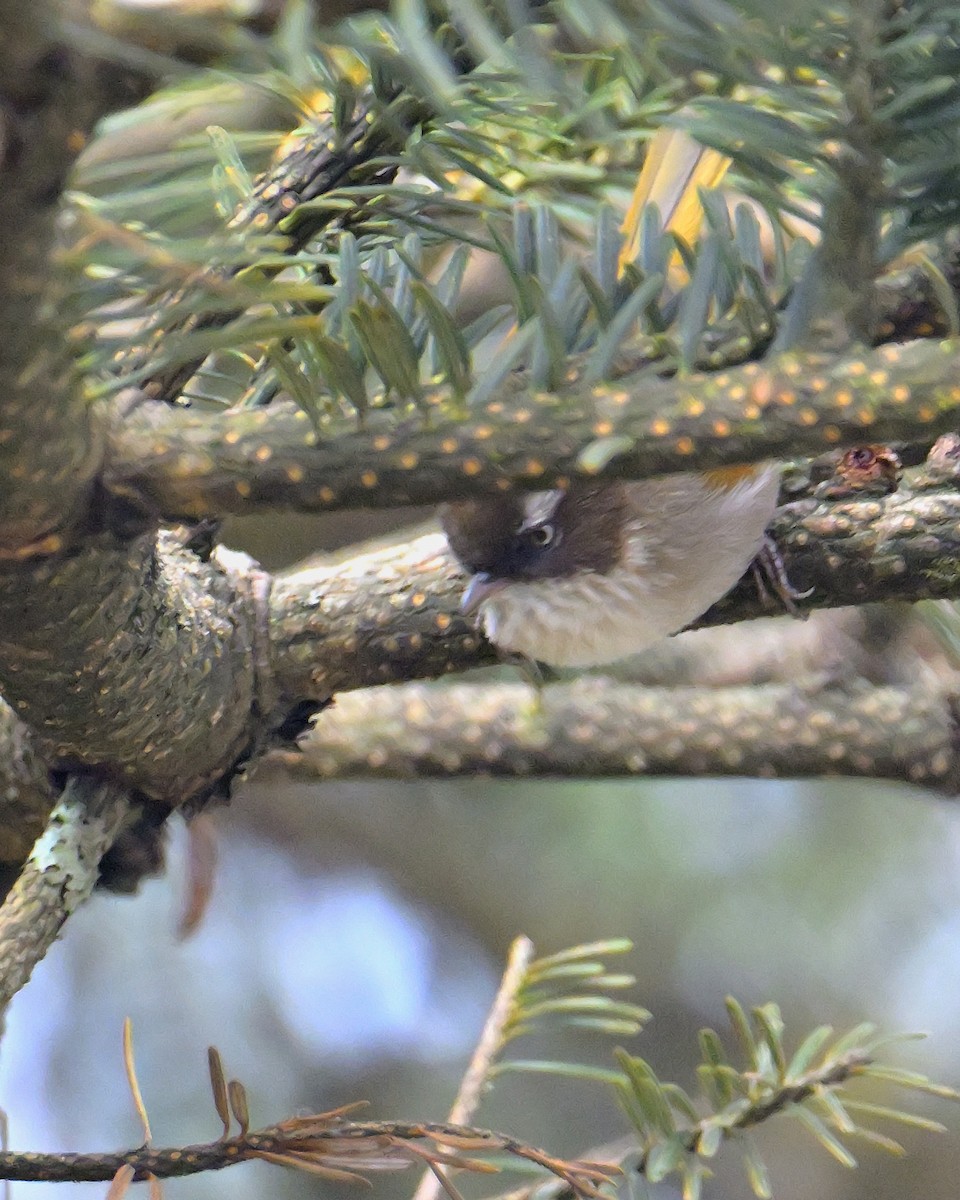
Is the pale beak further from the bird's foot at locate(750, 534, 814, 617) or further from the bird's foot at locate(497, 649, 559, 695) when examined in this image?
the bird's foot at locate(750, 534, 814, 617)

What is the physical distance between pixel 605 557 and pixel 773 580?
0.19 meters

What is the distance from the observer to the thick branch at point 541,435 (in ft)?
1.14

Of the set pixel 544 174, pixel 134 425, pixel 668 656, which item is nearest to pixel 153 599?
pixel 134 425

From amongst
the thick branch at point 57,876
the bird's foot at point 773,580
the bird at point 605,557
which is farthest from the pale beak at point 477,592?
the thick branch at point 57,876

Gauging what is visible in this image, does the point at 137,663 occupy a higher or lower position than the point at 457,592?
higher

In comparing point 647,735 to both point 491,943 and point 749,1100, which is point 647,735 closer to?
point 749,1100

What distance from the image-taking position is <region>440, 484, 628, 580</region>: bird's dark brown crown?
1005mm

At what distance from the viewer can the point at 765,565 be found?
936mm

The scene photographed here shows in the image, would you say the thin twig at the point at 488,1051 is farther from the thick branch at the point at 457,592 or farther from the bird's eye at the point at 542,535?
the bird's eye at the point at 542,535

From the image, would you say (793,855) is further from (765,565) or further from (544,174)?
(544,174)

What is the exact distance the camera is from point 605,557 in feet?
3.50

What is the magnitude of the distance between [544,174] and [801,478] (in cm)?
44

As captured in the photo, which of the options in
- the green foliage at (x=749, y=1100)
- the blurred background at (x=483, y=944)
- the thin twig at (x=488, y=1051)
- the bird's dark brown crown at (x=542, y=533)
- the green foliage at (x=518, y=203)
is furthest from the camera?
the blurred background at (x=483, y=944)

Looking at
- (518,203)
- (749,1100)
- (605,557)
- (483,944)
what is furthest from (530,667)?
(483,944)
